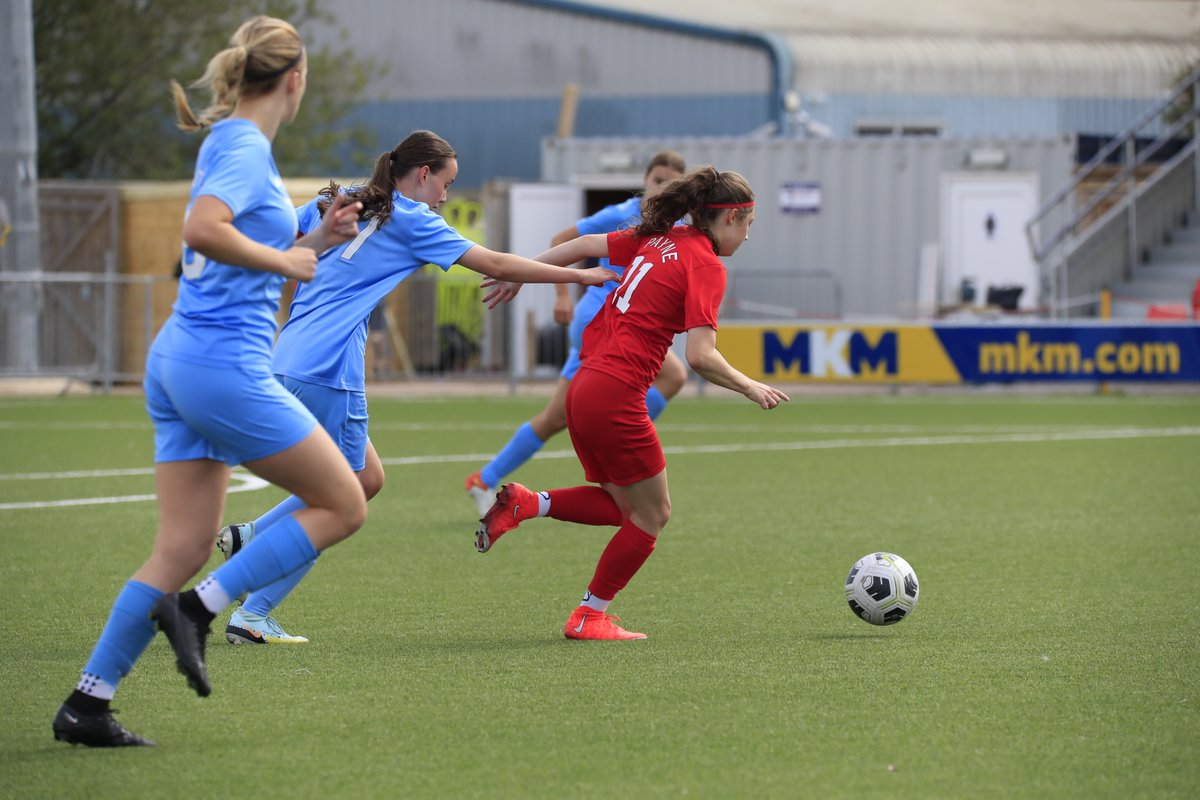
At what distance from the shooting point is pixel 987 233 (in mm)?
25500

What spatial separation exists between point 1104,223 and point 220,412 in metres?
23.3

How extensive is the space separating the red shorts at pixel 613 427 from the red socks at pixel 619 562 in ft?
0.69

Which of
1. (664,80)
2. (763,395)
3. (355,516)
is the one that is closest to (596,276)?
(763,395)

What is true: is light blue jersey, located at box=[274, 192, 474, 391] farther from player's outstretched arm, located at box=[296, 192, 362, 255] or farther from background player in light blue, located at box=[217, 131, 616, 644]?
player's outstretched arm, located at box=[296, 192, 362, 255]

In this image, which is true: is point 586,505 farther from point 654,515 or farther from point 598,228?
point 598,228

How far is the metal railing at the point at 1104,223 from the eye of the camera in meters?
24.9

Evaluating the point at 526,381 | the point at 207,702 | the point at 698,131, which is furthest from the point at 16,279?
the point at 207,702

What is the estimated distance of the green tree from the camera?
31047 millimetres

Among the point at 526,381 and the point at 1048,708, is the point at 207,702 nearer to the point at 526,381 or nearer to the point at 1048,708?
the point at 1048,708

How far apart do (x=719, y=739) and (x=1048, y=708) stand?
1.09 metres

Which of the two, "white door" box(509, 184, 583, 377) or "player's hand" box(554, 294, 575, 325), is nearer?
"player's hand" box(554, 294, 575, 325)

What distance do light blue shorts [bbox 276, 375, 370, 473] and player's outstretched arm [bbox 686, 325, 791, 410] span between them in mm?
1228

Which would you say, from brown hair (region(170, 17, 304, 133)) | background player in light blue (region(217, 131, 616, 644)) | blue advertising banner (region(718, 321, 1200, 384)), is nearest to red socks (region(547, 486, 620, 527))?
background player in light blue (region(217, 131, 616, 644))

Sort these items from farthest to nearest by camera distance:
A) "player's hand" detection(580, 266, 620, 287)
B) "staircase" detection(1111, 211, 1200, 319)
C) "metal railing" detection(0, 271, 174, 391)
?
"staircase" detection(1111, 211, 1200, 319), "metal railing" detection(0, 271, 174, 391), "player's hand" detection(580, 266, 620, 287)
